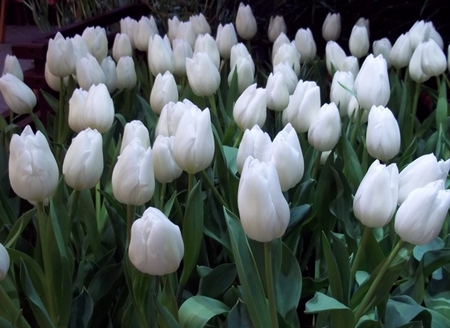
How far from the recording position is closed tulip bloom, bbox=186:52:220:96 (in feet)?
2.63

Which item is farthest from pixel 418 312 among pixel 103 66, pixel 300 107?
pixel 103 66

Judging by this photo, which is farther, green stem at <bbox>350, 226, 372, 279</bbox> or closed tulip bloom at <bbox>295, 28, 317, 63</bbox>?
closed tulip bloom at <bbox>295, 28, 317, 63</bbox>

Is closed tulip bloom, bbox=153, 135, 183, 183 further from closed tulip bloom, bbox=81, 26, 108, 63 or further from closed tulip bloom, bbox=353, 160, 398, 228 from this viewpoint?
closed tulip bloom, bbox=81, 26, 108, 63

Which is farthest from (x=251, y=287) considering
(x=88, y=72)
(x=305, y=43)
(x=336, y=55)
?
(x=305, y=43)

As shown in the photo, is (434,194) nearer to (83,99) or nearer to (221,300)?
(221,300)

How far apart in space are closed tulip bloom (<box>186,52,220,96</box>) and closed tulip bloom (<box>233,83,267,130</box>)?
11 cm

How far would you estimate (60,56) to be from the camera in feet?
2.86

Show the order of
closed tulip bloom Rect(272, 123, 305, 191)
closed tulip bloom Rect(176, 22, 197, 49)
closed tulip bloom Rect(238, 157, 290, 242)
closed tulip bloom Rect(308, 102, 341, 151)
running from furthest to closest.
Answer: closed tulip bloom Rect(176, 22, 197, 49) → closed tulip bloom Rect(308, 102, 341, 151) → closed tulip bloom Rect(272, 123, 305, 191) → closed tulip bloom Rect(238, 157, 290, 242)

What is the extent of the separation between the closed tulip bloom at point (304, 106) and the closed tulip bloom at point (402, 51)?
0.32 meters

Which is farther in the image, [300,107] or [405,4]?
[405,4]

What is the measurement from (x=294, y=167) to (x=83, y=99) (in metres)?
0.32

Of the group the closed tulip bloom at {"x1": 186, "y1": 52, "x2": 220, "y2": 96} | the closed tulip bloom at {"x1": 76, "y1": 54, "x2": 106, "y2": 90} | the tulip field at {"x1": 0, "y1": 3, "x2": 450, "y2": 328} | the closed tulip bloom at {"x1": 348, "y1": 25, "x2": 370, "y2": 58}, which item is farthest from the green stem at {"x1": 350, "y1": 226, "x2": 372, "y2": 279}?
the closed tulip bloom at {"x1": 348, "y1": 25, "x2": 370, "y2": 58}

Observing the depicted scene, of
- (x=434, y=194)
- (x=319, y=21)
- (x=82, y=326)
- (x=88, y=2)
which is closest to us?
(x=434, y=194)

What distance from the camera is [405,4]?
1.38m
